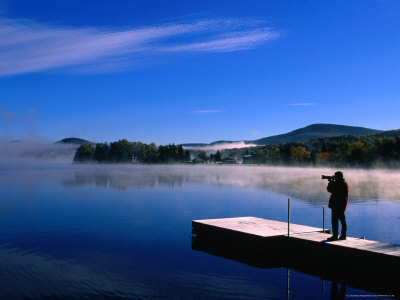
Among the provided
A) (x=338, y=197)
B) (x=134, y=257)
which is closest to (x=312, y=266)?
(x=338, y=197)

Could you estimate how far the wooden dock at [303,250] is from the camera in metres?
14.1

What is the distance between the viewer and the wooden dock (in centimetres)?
1413

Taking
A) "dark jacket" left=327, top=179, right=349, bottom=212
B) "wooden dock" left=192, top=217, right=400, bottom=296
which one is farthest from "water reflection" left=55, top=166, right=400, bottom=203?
"dark jacket" left=327, top=179, right=349, bottom=212

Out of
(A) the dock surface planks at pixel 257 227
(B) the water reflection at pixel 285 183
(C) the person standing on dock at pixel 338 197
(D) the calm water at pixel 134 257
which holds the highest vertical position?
(C) the person standing on dock at pixel 338 197

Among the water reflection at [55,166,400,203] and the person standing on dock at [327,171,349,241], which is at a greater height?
the person standing on dock at [327,171,349,241]

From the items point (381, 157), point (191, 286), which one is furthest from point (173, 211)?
point (381, 157)

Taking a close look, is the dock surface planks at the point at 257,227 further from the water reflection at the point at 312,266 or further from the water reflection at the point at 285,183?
the water reflection at the point at 285,183

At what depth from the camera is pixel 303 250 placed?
55.8 feet

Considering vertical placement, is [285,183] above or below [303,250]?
below

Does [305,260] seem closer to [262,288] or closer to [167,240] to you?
[262,288]

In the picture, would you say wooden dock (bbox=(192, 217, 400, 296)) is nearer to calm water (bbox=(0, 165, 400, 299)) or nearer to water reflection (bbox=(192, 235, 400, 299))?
water reflection (bbox=(192, 235, 400, 299))

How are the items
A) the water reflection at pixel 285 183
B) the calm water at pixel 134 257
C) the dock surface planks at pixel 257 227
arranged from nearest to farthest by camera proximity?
the calm water at pixel 134 257, the dock surface planks at pixel 257 227, the water reflection at pixel 285 183

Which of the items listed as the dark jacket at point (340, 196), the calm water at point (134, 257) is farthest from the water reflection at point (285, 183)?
the dark jacket at point (340, 196)

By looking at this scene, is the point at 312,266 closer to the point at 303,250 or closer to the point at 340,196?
the point at 303,250
